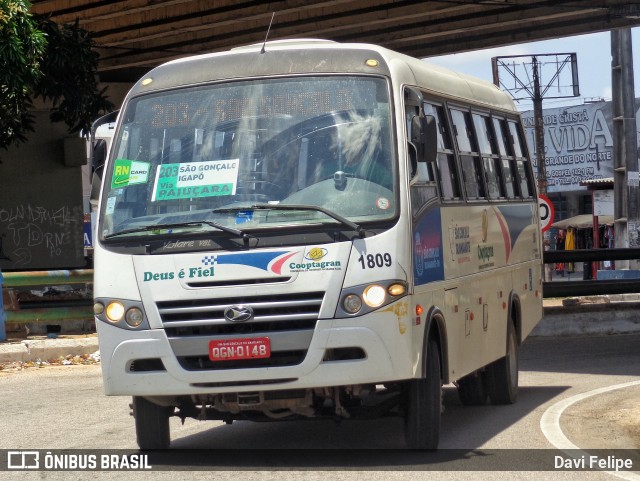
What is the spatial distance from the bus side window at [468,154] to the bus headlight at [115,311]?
3166 millimetres

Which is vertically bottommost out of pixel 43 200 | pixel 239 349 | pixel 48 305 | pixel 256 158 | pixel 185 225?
pixel 48 305

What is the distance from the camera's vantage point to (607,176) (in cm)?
5538

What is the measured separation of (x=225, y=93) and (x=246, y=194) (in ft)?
2.87

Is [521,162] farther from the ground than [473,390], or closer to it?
farther from the ground

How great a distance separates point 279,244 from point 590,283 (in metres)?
12.2

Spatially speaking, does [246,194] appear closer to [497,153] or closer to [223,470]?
[223,470]

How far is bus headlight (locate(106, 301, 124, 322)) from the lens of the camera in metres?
8.40

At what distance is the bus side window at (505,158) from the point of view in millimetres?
12000

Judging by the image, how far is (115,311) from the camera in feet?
27.6

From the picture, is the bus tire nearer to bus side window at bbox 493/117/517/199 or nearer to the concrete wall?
bus side window at bbox 493/117/517/199

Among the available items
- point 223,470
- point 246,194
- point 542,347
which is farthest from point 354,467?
point 542,347

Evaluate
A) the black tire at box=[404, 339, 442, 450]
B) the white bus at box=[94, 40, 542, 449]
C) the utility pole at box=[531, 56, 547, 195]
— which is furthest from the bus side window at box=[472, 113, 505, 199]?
the utility pole at box=[531, 56, 547, 195]

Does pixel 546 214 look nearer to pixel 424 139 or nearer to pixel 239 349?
pixel 424 139

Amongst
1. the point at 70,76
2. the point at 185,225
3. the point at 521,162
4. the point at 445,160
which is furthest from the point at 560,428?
the point at 70,76
